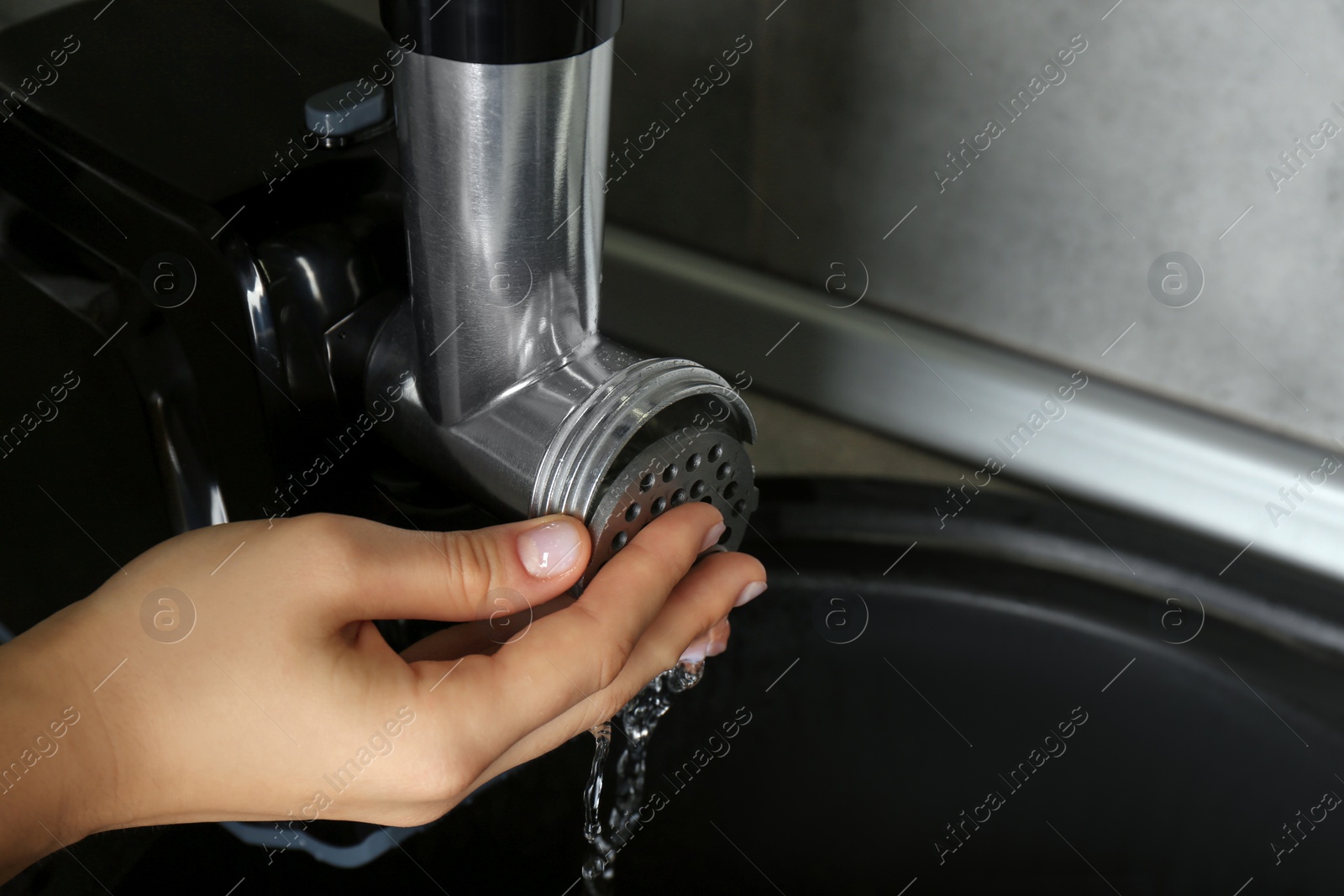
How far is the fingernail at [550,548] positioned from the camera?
36 centimetres

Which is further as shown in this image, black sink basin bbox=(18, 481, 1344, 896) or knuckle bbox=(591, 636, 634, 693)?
black sink basin bbox=(18, 481, 1344, 896)

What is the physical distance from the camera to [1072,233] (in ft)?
2.50

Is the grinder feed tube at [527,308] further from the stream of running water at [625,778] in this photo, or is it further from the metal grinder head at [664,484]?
the stream of running water at [625,778]

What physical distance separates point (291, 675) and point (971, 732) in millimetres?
373

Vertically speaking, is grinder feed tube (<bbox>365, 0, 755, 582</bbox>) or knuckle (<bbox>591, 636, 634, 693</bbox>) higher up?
grinder feed tube (<bbox>365, 0, 755, 582</bbox>)

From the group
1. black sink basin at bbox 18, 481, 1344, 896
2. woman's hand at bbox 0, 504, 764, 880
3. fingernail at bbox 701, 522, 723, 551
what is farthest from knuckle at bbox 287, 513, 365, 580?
black sink basin at bbox 18, 481, 1344, 896

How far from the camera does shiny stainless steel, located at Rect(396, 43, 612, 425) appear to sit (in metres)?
0.33

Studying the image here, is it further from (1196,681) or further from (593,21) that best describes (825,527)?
(593,21)

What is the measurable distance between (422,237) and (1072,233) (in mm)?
532

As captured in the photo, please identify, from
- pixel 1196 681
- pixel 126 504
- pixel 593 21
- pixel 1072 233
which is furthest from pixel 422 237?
pixel 1072 233

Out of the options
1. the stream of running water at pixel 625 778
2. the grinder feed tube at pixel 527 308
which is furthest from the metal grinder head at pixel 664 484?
the stream of running water at pixel 625 778

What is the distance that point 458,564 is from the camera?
0.36 m

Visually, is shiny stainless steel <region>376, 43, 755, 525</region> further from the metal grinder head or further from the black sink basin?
the black sink basin

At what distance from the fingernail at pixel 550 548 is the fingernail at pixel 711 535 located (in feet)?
0.19
